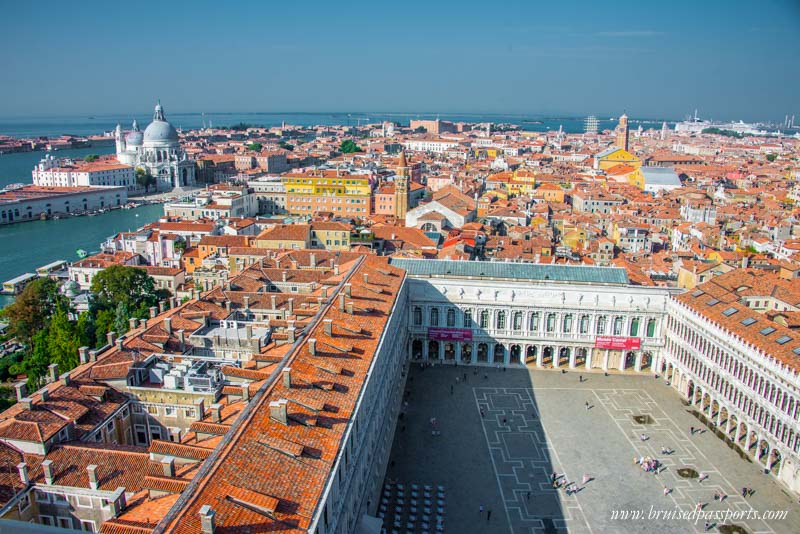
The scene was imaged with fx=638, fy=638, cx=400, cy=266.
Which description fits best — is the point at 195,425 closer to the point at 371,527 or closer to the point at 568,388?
the point at 371,527

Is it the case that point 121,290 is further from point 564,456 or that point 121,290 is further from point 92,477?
point 564,456

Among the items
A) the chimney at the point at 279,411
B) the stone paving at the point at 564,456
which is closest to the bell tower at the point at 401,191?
the stone paving at the point at 564,456

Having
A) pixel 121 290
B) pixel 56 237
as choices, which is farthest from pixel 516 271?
pixel 56 237

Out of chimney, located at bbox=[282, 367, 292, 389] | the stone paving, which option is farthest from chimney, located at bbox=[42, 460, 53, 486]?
the stone paving

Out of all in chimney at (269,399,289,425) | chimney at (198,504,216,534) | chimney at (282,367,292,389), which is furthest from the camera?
chimney at (282,367,292,389)

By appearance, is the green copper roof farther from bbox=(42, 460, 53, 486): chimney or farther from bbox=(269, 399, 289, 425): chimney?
bbox=(42, 460, 53, 486): chimney

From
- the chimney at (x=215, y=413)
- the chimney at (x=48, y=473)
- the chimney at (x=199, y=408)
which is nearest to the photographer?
the chimney at (x=48, y=473)

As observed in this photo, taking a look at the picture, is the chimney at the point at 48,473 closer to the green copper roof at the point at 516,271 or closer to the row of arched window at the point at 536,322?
the row of arched window at the point at 536,322
